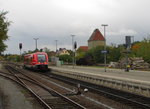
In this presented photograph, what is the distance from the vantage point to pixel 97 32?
160 metres

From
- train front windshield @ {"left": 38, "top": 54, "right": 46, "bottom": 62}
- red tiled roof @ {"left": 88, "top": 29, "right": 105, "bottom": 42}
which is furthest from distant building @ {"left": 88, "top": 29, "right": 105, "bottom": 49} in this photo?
train front windshield @ {"left": 38, "top": 54, "right": 46, "bottom": 62}

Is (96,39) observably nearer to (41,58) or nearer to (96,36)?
(96,36)

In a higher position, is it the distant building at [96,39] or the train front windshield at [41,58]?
the distant building at [96,39]

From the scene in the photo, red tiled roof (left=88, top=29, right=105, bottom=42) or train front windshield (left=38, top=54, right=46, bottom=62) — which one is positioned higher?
red tiled roof (left=88, top=29, right=105, bottom=42)

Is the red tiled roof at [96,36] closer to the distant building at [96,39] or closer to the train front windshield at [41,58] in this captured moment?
the distant building at [96,39]

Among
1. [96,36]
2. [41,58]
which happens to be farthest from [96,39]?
[41,58]

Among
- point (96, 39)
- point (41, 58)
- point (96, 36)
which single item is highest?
point (96, 36)

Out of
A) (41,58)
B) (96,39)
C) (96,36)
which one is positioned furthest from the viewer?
(96,36)

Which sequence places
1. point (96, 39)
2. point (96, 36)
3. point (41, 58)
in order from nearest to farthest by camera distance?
1. point (41, 58)
2. point (96, 39)
3. point (96, 36)

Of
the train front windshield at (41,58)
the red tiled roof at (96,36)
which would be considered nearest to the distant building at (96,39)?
the red tiled roof at (96,36)

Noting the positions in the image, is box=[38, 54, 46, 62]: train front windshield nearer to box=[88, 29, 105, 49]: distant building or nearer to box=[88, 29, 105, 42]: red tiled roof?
box=[88, 29, 105, 49]: distant building

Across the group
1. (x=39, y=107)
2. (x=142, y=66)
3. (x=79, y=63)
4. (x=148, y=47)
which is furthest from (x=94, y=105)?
(x=79, y=63)

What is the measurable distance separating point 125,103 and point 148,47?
58312 mm

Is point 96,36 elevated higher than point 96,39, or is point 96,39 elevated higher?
point 96,36
